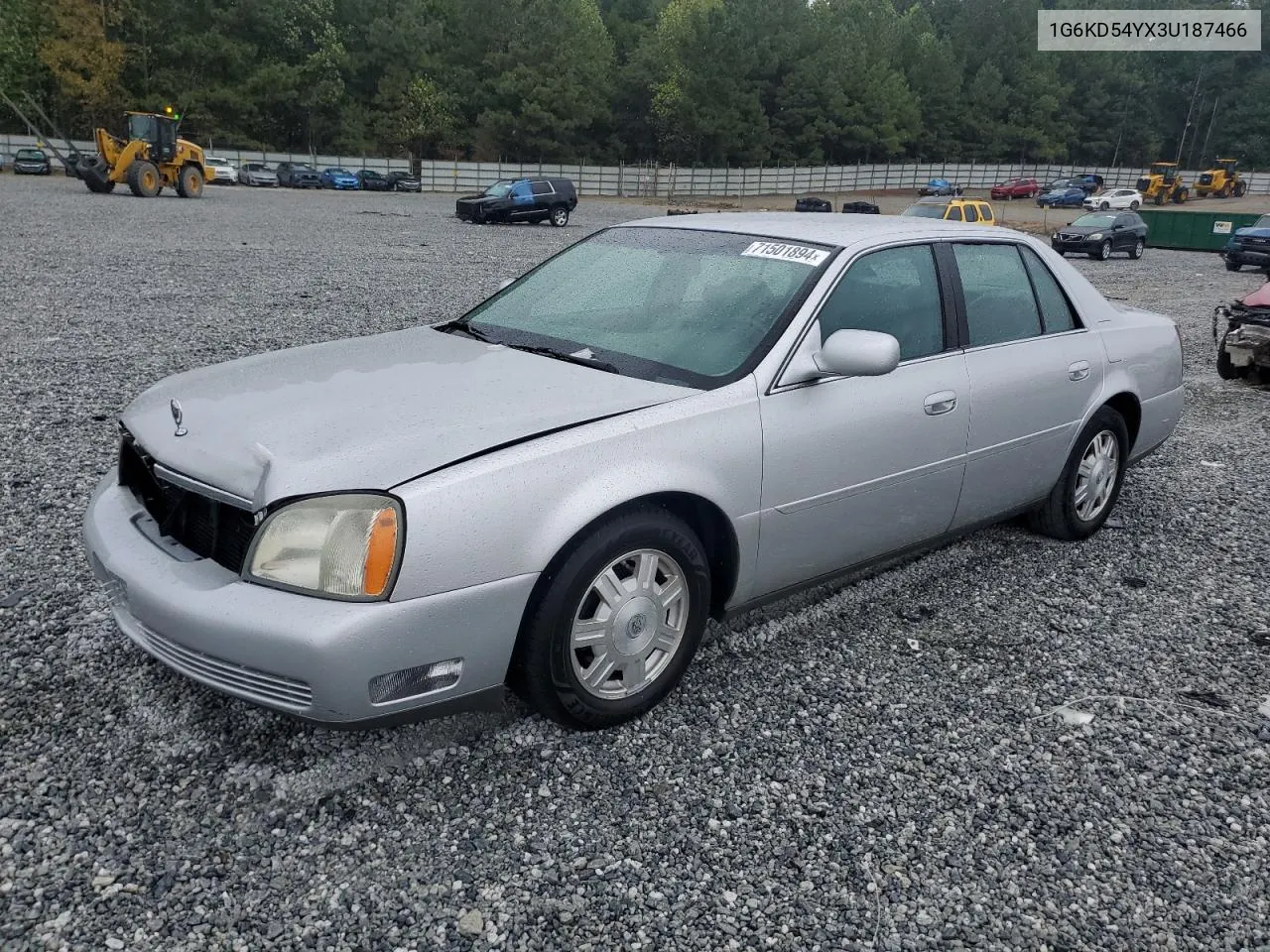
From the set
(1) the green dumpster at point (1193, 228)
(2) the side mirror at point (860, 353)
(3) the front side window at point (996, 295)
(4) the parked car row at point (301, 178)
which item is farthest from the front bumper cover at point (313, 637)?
(4) the parked car row at point (301, 178)

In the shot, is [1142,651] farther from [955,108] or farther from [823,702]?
[955,108]

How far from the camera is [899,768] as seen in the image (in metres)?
2.88

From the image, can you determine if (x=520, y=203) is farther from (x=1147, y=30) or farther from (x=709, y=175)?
(x=1147, y=30)

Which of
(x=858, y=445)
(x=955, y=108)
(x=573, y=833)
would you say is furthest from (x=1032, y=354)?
(x=955, y=108)

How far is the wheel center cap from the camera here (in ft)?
9.43

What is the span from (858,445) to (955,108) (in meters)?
97.3

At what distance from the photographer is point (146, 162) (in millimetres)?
28172

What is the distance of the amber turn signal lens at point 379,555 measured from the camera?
2420mm

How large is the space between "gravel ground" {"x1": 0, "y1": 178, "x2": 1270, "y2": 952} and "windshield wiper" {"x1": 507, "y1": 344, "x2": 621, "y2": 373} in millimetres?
1100

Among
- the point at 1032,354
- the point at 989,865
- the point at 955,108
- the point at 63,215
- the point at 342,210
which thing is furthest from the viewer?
the point at 955,108

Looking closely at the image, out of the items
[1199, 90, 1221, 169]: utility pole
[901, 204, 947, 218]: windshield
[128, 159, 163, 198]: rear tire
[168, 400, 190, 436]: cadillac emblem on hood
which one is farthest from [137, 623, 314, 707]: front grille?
[1199, 90, 1221, 169]: utility pole

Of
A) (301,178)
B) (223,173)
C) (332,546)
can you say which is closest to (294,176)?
(301,178)

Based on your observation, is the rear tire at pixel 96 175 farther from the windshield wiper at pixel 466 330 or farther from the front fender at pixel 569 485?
the front fender at pixel 569 485

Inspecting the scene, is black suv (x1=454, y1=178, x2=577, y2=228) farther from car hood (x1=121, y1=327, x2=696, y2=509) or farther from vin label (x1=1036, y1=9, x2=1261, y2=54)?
vin label (x1=1036, y1=9, x2=1261, y2=54)
